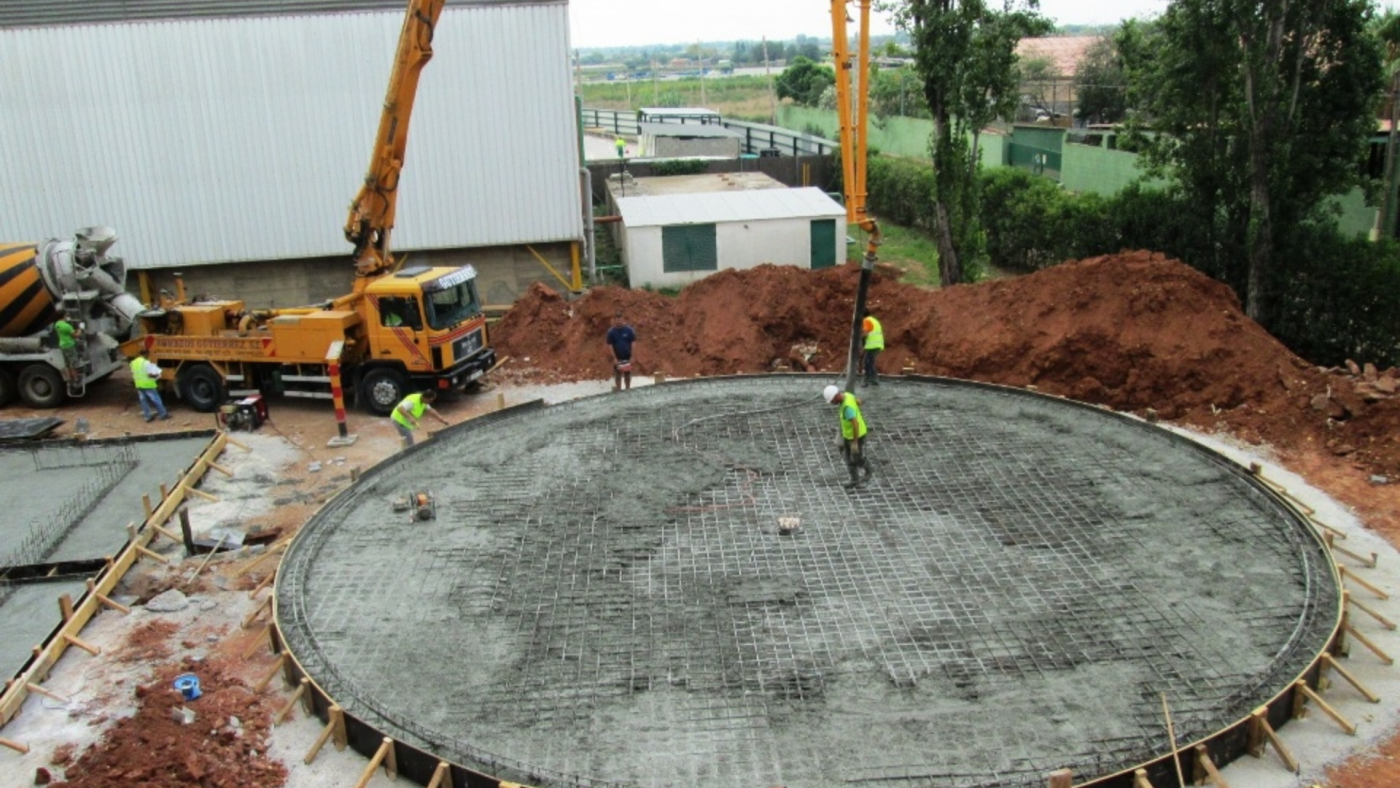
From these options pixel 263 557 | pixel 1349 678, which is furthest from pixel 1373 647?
pixel 263 557

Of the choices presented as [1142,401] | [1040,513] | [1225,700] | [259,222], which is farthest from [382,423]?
[1225,700]

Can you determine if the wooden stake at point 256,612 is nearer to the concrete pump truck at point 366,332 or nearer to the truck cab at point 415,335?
the concrete pump truck at point 366,332

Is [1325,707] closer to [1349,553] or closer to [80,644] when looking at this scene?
[1349,553]

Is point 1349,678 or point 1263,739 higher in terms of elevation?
point 1349,678

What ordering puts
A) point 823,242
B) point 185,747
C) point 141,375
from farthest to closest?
point 823,242 → point 141,375 → point 185,747

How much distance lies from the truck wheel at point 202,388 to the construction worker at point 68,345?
1.81 metres

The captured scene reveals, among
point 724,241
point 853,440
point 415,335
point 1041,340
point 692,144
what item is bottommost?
point 1041,340

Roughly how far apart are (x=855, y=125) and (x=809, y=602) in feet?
20.2

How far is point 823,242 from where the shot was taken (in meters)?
23.7

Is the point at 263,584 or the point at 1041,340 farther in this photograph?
the point at 1041,340

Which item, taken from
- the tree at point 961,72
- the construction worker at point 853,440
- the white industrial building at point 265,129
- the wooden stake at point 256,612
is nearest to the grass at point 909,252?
the tree at point 961,72

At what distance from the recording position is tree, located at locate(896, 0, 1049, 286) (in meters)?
19.5

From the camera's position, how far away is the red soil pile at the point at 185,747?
764cm

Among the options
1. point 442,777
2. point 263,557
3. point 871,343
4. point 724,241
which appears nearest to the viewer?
point 442,777
